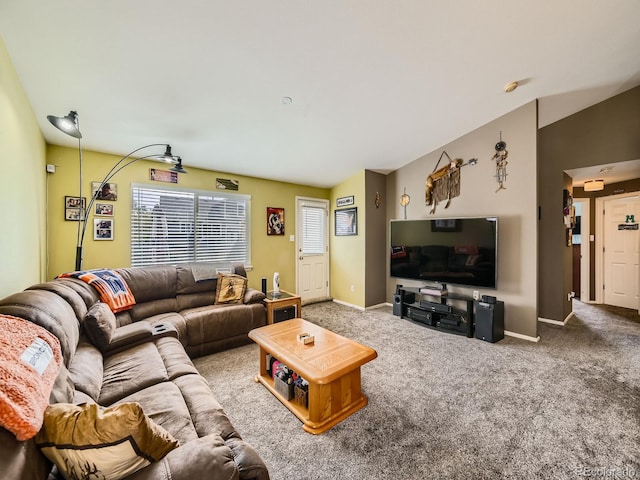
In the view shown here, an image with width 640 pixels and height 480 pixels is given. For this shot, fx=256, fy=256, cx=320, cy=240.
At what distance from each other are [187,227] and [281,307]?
6.22 feet

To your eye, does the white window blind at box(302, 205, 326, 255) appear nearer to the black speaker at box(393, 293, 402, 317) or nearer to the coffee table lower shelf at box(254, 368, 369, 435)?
the black speaker at box(393, 293, 402, 317)

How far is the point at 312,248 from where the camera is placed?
519 centimetres

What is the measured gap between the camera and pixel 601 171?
12.4 ft

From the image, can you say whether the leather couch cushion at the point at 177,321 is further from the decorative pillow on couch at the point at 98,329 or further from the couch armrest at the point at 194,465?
the couch armrest at the point at 194,465

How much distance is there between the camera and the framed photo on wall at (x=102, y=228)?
10.4 ft

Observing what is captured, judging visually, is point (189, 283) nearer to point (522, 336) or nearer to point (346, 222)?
point (346, 222)

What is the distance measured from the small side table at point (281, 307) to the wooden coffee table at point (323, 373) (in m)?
1.01

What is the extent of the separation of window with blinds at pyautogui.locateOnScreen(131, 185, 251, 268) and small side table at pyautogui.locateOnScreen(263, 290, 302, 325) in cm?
89

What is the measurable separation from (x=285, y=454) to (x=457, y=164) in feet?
13.1

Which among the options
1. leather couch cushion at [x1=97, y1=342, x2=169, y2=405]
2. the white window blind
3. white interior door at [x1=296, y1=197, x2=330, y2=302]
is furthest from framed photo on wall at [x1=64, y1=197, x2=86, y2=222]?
the white window blind

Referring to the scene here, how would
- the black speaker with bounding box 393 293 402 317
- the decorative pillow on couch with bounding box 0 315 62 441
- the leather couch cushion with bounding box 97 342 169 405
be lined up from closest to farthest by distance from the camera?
the decorative pillow on couch with bounding box 0 315 62 441
the leather couch cushion with bounding box 97 342 169 405
the black speaker with bounding box 393 293 402 317

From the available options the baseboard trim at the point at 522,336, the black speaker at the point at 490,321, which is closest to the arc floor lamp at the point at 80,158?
the black speaker at the point at 490,321

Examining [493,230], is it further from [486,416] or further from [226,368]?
[226,368]

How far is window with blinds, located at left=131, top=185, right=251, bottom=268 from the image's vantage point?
11.5 feet
